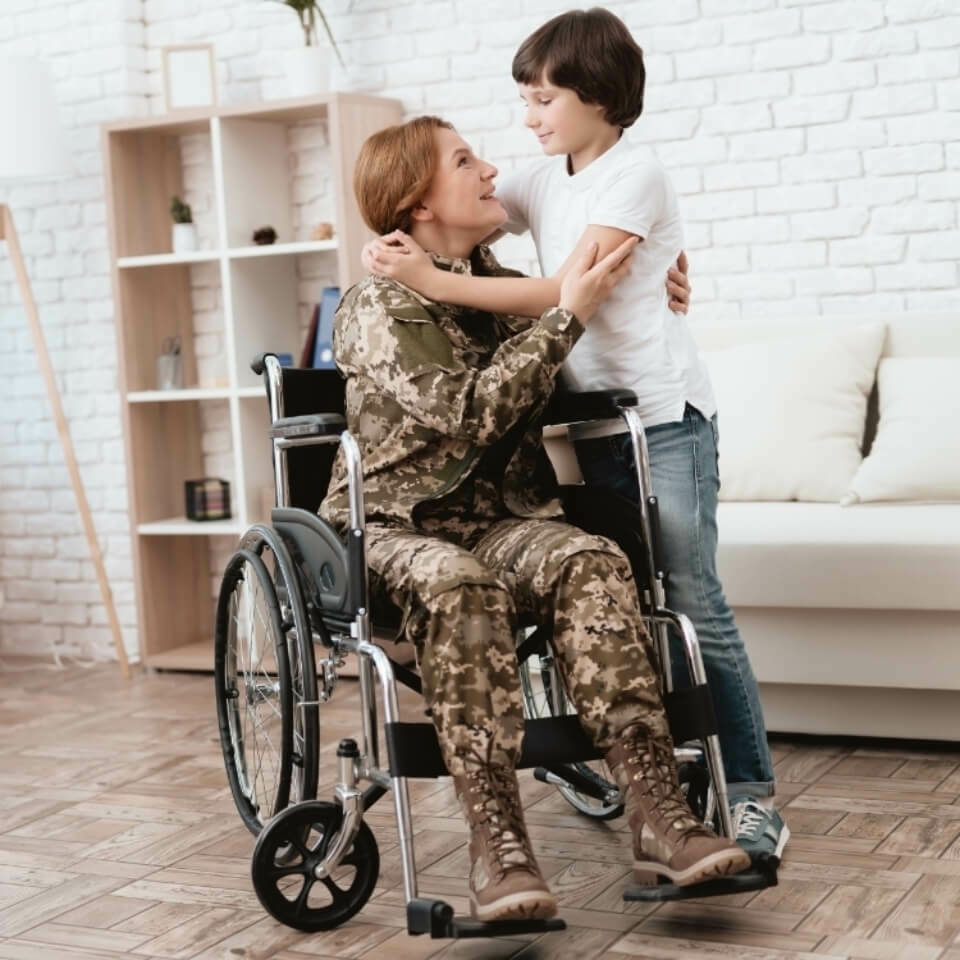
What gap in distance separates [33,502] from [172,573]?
0.54 m

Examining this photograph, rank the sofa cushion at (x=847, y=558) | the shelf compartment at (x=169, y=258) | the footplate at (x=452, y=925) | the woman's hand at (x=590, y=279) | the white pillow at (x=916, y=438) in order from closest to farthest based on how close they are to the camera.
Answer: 1. the footplate at (x=452, y=925)
2. the woman's hand at (x=590, y=279)
3. the sofa cushion at (x=847, y=558)
4. the white pillow at (x=916, y=438)
5. the shelf compartment at (x=169, y=258)

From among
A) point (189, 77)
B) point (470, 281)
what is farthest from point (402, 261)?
point (189, 77)

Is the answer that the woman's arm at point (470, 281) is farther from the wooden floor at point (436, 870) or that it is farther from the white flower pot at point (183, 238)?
the white flower pot at point (183, 238)

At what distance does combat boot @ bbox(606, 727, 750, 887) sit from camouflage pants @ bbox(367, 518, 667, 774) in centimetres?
3

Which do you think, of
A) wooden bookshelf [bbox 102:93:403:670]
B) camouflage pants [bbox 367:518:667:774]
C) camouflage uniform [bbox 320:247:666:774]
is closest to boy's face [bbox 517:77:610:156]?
camouflage uniform [bbox 320:247:666:774]

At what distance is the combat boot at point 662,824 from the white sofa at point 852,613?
34.9 inches

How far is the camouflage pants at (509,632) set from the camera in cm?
186

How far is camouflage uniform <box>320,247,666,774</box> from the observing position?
188cm

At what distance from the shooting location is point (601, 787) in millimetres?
2475

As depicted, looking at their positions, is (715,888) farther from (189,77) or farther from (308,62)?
(189,77)

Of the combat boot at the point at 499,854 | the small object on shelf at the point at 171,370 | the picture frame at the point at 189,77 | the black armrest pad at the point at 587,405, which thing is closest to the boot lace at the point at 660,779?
the combat boot at the point at 499,854

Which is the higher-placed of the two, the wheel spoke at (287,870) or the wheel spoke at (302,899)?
the wheel spoke at (287,870)

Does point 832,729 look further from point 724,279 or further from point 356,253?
point 356,253

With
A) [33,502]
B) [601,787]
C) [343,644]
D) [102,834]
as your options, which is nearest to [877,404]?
[601,787]
